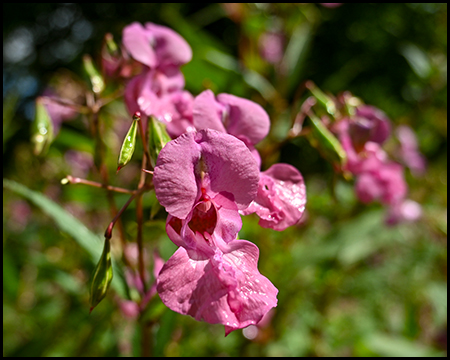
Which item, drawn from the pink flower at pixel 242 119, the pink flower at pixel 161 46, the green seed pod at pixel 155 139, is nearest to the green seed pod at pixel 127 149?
the green seed pod at pixel 155 139

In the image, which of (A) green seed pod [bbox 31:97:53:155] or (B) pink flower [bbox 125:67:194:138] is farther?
(A) green seed pod [bbox 31:97:53:155]

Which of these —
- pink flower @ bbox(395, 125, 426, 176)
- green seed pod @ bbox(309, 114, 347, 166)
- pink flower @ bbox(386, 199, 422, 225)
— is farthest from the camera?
pink flower @ bbox(395, 125, 426, 176)

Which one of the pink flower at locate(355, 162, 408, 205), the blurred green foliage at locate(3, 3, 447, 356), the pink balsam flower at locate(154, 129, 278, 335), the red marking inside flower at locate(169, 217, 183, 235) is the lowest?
the blurred green foliage at locate(3, 3, 447, 356)

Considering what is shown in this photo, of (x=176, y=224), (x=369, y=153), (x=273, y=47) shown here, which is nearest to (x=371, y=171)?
(x=369, y=153)

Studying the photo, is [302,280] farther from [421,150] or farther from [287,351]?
[421,150]

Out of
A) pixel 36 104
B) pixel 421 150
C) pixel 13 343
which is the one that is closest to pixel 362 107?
pixel 36 104

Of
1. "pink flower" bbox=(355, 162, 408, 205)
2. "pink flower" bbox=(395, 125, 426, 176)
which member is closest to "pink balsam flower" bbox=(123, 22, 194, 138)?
"pink flower" bbox=(355, 162, 408, 205)

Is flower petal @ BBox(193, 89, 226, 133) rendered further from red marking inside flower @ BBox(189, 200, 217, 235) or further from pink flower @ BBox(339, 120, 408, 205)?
pink flower @ BBox(339, 120, 408, 205)

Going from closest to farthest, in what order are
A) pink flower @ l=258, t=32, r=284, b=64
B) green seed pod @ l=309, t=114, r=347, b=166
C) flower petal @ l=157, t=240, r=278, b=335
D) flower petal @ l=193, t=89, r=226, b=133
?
flower petal @ l=157, t=240, r=278, b=335 → flower petal @ l=193, t=89, r=226, b=133 → green seed pod @ l=309, t=114, r=347, b=166 → pink flower @ l=258, t=32, r=284, b=64
